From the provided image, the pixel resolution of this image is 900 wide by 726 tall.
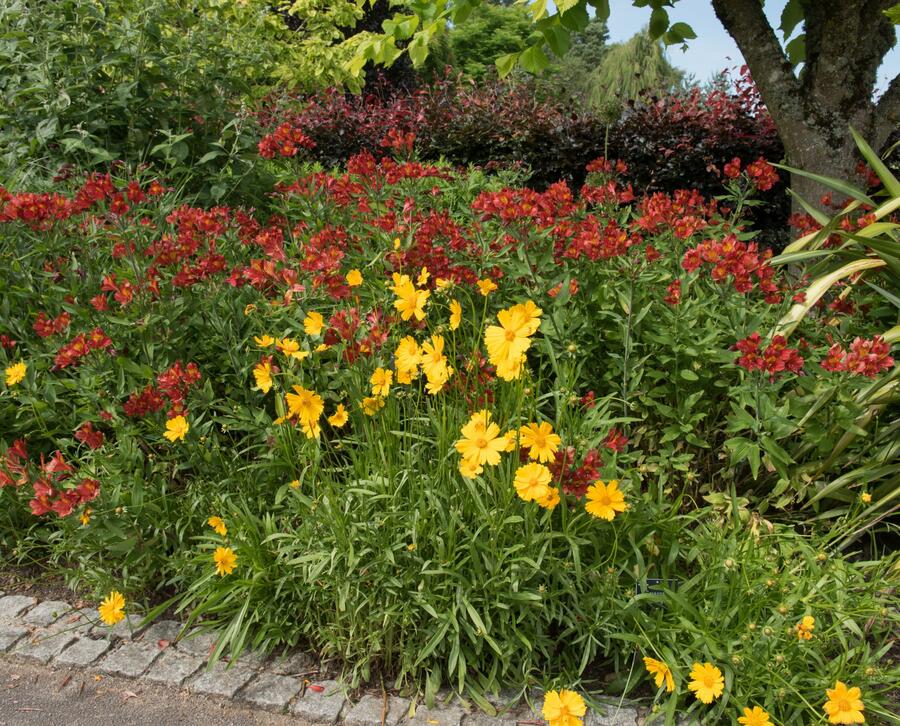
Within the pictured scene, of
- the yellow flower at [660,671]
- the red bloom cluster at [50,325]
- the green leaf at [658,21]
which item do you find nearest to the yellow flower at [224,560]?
the red bloom cluster at [50,325]

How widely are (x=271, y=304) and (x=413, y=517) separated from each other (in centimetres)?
96

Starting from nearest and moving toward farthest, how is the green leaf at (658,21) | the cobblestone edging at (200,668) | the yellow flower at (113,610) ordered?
the cobblestone edging at (200,668), the yellow flower at (113,610), the green leaf at (658,21)

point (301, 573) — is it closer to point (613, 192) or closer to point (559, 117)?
point (613, 192)

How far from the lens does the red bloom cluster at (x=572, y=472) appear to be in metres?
1.94

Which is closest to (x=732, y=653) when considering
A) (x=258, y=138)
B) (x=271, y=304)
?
(x=271, y=304)

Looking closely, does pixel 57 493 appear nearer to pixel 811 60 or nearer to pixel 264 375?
pixel 264 375

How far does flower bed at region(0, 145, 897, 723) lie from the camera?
210 centimetres

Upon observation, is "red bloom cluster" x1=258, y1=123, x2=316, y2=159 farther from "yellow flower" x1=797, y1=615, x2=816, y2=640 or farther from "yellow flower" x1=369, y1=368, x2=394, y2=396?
"yellow flower" x1=797, y1=615, x2=816, y2=640

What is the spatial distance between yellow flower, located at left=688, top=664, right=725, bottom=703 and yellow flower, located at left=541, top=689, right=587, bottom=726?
28cm

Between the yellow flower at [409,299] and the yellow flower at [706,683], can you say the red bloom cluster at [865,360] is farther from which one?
the yellow flower at [409,299]

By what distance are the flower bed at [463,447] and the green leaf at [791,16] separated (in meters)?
1.57

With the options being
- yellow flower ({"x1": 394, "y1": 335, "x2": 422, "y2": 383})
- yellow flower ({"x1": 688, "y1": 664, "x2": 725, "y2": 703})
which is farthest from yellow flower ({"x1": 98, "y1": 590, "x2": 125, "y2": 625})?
yellow flower ({"x1": 688, "y1": 664, "x2": 725, "y2": 703})

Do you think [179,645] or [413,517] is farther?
[179,645]

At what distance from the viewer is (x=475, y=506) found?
7.23ft
